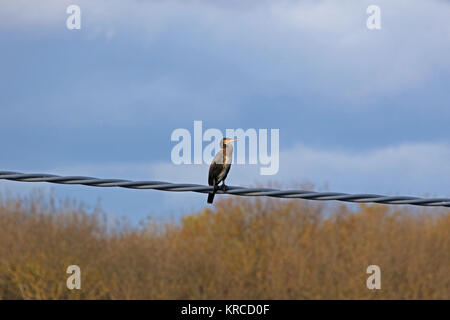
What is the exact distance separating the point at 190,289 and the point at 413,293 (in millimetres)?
10490

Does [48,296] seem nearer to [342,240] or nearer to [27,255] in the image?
[27,255]

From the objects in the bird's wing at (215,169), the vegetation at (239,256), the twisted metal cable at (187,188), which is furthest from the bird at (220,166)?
the vegetation at (239,256)

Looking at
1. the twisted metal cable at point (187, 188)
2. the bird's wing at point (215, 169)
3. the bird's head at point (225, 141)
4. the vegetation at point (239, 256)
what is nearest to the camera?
the twisted metal cable at point (187, 188)

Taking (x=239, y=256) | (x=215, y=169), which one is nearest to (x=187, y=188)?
(x=215, y=169)

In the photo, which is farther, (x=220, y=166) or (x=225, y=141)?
(x=225, y=141)

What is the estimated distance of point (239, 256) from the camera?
37.9 meters

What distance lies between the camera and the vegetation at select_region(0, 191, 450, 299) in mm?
35188

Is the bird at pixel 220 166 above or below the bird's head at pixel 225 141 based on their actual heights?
below

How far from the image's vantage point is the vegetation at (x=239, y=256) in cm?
3519

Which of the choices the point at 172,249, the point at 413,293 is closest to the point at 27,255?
the point at 172,249

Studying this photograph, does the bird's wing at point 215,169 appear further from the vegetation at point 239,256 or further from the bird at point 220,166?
the vegetation at point 239,256

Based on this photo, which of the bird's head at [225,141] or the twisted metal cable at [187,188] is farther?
the bird's head at [225,141]

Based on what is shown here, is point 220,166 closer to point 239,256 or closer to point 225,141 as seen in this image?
point 225,141
